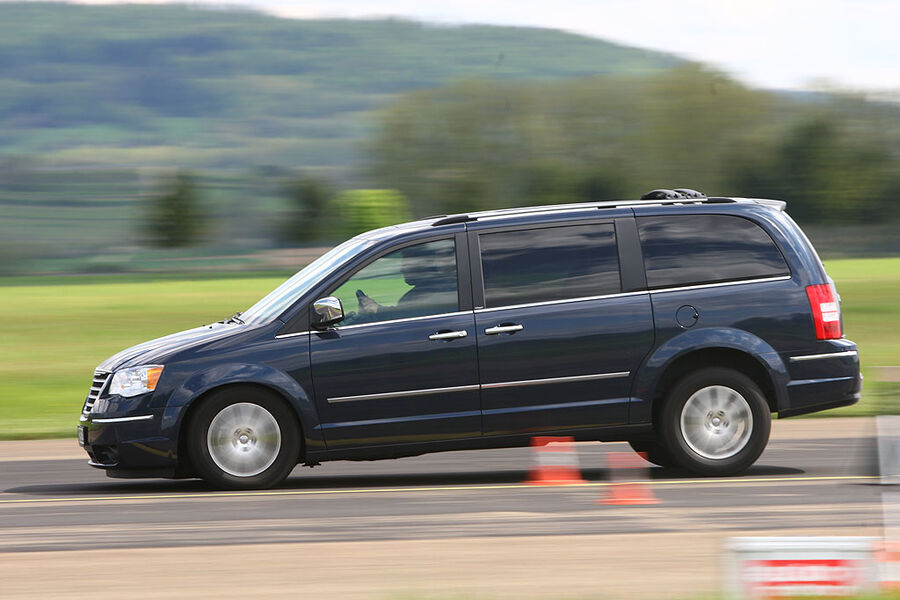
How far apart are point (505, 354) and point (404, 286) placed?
0.82m

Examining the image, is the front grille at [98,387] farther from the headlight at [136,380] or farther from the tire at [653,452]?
the tire at [653,452]

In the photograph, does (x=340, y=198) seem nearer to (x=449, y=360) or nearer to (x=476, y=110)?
(x=476, y=110)

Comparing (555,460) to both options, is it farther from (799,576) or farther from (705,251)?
(799,576)

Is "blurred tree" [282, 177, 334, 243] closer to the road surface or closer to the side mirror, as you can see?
the road surface

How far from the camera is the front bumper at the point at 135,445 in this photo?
29.0 feet

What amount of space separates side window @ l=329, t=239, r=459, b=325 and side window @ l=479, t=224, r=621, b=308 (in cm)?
26

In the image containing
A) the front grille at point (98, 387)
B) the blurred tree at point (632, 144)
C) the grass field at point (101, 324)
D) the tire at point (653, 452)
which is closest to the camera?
the front grille at point (98, 387)

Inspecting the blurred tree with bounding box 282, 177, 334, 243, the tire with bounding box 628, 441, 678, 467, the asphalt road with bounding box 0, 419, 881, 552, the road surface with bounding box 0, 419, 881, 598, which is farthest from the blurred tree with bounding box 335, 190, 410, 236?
the road surface with bounding box 0, 419, 881, 598

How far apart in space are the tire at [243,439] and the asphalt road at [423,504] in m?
0.13

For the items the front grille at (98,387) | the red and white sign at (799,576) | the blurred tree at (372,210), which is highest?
the blurred tree at (372,210)

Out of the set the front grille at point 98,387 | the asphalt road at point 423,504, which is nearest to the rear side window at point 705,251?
the asphalt road at point 423,504

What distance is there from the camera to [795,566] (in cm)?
441

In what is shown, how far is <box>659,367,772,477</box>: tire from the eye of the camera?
9.10 m

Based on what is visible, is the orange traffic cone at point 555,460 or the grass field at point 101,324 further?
the grass field at point 101,324
